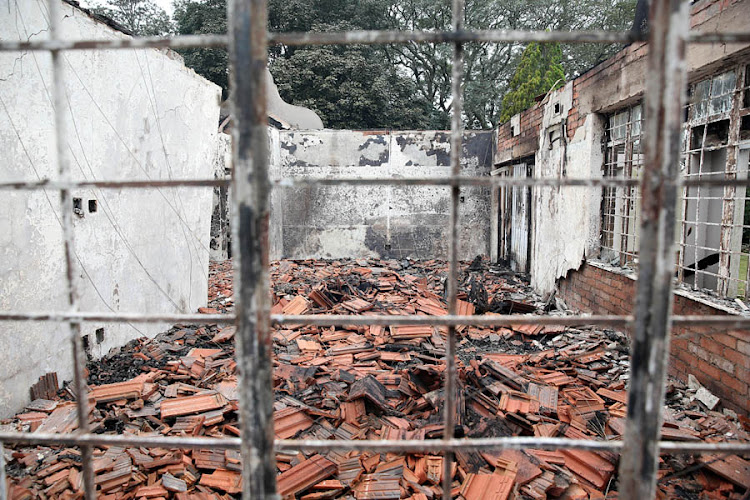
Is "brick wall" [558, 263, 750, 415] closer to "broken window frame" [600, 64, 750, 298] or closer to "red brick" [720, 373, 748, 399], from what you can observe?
"red brick" [720, 373, 748, 399]

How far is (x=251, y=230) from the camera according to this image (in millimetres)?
1274

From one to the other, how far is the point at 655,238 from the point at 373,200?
10487mm

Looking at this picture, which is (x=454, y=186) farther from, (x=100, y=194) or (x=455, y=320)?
(x=100, y=194)

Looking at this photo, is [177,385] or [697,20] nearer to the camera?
[697,20]

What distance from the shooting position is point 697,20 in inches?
154

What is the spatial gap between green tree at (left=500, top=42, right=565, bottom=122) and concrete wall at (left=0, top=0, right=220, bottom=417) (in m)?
10.1

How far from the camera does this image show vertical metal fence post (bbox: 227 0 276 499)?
1.25 m

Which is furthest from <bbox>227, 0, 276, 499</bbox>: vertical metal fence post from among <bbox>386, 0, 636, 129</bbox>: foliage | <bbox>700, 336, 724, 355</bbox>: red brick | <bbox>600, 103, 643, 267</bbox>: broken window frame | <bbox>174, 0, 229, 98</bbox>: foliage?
<bbox>386, 0, 636, 129</bbox>: foliage

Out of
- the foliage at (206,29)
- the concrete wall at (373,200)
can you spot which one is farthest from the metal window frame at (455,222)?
the foliage at (206,29)

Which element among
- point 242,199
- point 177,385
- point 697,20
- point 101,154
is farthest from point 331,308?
point 242,199

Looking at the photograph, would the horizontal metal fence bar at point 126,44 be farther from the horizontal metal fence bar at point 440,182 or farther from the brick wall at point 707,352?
the brick wall at point 707,352

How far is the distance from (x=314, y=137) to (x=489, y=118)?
13984mm

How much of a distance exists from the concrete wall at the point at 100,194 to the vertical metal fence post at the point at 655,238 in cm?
355

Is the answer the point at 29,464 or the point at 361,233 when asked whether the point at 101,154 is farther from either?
the point at 361,233
